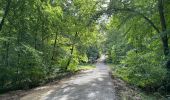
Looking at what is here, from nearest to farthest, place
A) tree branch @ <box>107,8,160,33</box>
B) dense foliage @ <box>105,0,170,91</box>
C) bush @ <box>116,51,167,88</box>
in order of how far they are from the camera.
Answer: bush @ <box>116,51,167,88</box> < dense foliage @ <box>105,0,170,91</box> < tree branch @ <box>107,8,160,33</box>

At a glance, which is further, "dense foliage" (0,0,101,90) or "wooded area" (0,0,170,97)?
"dense foliage" (0,0,101,90)

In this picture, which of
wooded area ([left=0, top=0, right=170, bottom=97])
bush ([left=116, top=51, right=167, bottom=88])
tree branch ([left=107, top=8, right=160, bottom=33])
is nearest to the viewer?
bush ([left=116, top=51, right=167, bottom=88])

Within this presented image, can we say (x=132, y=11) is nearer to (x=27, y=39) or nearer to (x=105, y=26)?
(x=105, y=26)

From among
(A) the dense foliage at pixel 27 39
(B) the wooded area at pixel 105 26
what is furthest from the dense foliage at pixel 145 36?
(A) the dense foliage at pixel 27 39

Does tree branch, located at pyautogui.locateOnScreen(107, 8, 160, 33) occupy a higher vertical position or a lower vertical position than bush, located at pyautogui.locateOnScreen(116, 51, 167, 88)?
higher

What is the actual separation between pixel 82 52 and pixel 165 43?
2048 cm

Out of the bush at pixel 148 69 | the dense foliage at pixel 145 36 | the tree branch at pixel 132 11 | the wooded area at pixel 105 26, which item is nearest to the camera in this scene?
the bush at pixel 148 69

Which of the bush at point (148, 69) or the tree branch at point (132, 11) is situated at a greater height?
the tree branch at point (132, 11)

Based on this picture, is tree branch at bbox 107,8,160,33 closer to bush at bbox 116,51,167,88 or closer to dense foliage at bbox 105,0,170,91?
dense foliage at bbox 105,0,170,91

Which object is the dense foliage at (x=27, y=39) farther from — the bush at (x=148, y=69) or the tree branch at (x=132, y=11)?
the bush at (x=148, y=69)

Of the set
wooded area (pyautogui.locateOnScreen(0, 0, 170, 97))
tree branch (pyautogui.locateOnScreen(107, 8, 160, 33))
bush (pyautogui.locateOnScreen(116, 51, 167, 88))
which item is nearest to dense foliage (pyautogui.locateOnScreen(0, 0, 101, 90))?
wooded area (pyautogui.locateOnScreen(0, 0, 170, 97))

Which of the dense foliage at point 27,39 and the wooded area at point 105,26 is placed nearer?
the wooded area at point 105,26

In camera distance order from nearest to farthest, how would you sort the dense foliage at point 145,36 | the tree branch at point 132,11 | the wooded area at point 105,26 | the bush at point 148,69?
the bush at point 148,69
the dense foliage at point 145,36
the wooded area at point 105,26
the tree branch at point 132,11

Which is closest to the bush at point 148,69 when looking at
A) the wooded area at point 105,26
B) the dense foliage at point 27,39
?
the wooded area at point 105,26
